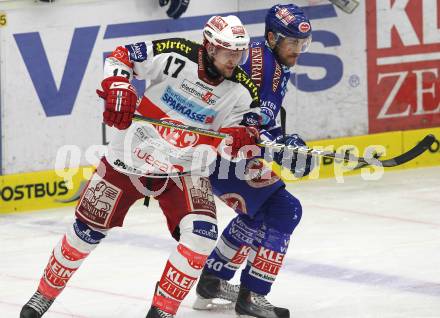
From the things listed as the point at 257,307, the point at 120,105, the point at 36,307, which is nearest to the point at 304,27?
the point at 120,105

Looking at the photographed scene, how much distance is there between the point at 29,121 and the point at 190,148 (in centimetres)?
291

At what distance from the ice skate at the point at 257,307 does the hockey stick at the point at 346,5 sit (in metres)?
3.98

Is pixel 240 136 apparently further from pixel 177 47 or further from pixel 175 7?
pixel 175 7

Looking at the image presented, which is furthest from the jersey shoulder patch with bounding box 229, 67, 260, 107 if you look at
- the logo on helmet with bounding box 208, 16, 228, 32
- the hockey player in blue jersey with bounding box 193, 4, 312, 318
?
the logo on helmet with bounding box 208, 16, 228, 32

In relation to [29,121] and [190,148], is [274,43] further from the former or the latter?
[29,121]

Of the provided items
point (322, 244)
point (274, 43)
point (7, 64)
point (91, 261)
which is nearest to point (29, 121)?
point (7, 64)

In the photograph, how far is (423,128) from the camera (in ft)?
33.7

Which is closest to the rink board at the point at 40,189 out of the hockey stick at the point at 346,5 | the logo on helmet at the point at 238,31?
the hockey stick at the point at 346,5

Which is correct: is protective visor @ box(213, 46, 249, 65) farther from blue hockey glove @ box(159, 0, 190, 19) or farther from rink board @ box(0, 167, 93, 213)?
blue hockey glove @ box(159, 0, 190, 19)

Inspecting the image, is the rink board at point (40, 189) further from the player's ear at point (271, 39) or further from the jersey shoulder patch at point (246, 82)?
the jersey shoulder patch at point (246, 82)

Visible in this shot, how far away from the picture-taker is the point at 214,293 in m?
6.49

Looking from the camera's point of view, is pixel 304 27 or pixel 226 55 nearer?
pixel 226 55

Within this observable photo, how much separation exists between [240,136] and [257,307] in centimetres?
84

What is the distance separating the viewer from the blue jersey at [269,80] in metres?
6.22
